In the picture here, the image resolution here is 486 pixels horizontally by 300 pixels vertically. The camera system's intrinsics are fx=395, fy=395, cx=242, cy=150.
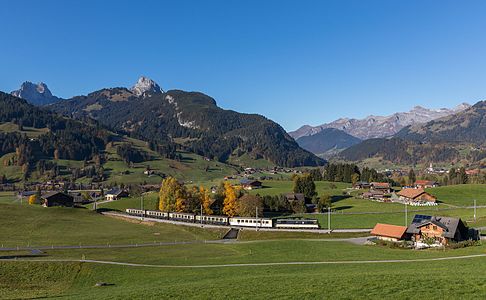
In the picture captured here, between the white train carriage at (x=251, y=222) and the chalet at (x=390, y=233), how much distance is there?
101ft

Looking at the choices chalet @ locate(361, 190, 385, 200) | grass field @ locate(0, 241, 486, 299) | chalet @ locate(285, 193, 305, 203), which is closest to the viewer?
grass field @ locate(0, 241, 486, 299)

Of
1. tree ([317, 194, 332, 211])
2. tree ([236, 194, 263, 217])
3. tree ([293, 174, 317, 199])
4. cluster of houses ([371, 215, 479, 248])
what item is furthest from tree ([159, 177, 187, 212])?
cluster of houses ([371, 215, 479, 248])

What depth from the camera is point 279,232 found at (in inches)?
3720

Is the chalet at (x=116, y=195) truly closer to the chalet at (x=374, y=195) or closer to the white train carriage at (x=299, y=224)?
the white train carriage at (x=299, y=224)

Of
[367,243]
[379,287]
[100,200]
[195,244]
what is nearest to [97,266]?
[195,244]

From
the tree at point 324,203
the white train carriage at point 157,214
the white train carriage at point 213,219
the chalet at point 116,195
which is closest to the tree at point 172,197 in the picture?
the white train carriage at point 157,214

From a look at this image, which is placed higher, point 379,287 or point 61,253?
point 379,287

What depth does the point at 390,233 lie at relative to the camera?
76750 mm

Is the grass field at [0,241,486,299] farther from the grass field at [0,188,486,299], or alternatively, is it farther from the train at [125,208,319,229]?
the train at [125,208,319,229]

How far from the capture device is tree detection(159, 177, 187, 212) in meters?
126

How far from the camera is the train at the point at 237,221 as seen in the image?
9994cm

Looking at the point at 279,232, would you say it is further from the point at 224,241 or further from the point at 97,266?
the point at 97,266

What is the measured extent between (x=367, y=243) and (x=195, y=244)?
33334 millimetres

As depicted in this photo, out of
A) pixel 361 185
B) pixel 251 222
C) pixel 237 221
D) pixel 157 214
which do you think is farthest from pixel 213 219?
pixel 361 185
